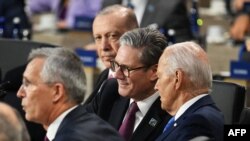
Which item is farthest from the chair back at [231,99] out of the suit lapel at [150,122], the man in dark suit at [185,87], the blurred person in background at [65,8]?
the blurred person in background at [65,8]

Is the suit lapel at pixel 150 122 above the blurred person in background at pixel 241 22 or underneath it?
above

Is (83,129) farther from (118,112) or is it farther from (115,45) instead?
(115,45)

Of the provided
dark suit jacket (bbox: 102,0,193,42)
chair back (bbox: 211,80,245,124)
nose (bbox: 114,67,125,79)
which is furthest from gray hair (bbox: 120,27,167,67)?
dark suit jacket (bbox: 102,0,193,42)

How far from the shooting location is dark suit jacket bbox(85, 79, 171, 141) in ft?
14.7

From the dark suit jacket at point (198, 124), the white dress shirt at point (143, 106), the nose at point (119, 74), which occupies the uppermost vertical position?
the nose at point (119, 74)

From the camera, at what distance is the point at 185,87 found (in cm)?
412

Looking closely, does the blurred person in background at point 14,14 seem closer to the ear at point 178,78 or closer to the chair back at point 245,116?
the chair back at point 245,116

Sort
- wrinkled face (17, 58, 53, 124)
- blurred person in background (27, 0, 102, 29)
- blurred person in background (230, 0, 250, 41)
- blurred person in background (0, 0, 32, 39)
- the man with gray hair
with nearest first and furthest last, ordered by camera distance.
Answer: the man with gray hair
wrinkled face (17, 58, 53, 124)
blurred person in background (0, 0, 32, 39)
blurred person in background (230, 0, 250, 41)
blurred person in background (27, 0, 102, 29)

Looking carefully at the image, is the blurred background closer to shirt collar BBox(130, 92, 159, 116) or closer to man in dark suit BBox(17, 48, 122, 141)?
shirt collar BBox(130, 92, 159, 116)

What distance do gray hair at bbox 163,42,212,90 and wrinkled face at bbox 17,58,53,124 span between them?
0.58 meters

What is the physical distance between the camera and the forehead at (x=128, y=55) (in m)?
4.55

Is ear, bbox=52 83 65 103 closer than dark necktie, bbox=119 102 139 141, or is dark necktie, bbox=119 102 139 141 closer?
ear, bbox=52 83 65 103

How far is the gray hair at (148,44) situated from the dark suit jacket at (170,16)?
A: 2494mm

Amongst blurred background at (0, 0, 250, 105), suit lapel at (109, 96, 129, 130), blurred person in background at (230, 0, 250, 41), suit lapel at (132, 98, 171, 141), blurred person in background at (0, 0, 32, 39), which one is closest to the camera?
suit lapel at (132, 98, 171, 141)
